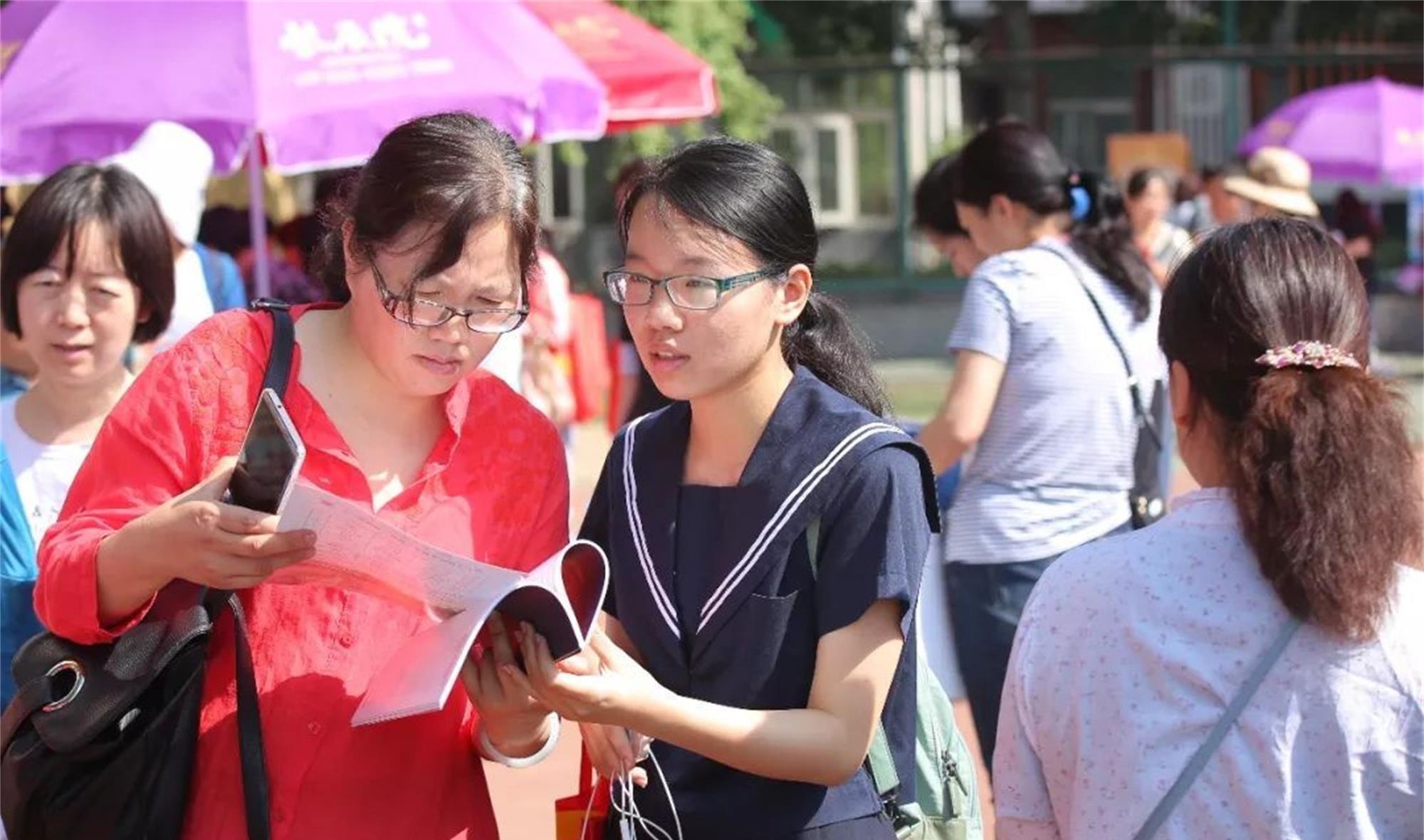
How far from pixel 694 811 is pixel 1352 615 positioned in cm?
89

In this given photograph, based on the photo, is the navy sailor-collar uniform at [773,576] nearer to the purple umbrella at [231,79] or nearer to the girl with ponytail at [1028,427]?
the girl with ponytail at [1028,427]

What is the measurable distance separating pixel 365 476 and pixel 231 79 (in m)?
4.02

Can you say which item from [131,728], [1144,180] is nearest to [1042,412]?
[131,728]

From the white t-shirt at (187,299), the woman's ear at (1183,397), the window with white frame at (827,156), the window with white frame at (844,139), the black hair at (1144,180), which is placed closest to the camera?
the woman's ear at (1183,397)

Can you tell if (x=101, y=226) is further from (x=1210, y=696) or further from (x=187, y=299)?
(x=1210, y=696)

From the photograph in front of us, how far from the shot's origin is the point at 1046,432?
448cm

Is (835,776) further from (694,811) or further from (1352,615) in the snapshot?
(1352,615)

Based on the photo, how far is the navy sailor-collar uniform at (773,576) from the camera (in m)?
2.46

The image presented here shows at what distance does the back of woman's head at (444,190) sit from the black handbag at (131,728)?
53cm

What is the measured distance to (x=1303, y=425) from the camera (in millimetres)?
2244

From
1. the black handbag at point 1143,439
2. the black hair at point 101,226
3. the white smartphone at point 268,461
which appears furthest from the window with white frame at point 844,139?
the white smartphone at point 268,461

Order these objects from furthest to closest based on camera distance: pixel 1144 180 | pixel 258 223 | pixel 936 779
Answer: pixel 1144 180 → pixel 258 223 → pixel 936 779

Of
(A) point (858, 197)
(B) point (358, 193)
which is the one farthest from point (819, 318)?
(A) point (858, 197)

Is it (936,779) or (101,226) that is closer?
(936,779)
